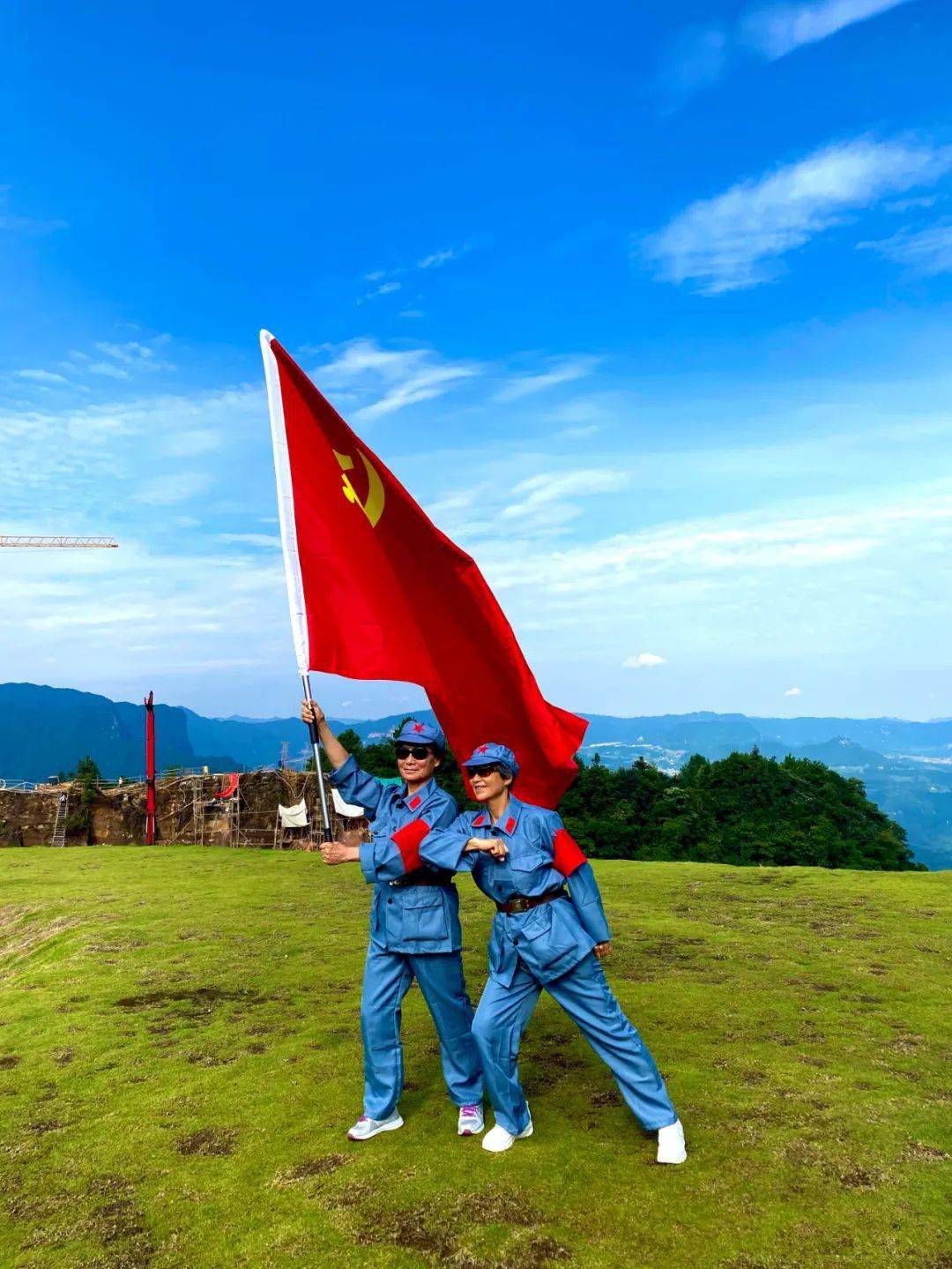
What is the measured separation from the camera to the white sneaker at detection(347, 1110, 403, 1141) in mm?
4672

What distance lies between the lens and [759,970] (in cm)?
802

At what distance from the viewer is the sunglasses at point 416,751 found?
203 inches

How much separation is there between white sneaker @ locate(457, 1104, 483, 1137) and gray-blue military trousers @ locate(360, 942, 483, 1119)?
1.6 inches

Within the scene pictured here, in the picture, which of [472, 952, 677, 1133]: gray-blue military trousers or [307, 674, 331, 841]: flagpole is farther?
[307, 674, 331, 841]: flagpole

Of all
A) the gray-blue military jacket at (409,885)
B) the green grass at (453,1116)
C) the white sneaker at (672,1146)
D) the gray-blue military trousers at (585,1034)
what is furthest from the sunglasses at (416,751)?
the white sneaker at (672,1146)

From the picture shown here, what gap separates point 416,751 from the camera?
5.16 meters

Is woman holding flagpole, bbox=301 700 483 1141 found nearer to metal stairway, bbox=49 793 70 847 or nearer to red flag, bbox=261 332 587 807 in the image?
A: red flag, bbox=261 332 587 807

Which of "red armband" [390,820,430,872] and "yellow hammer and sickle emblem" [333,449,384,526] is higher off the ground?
"yellow hammer and sickle emblem" [333,449,384,526]

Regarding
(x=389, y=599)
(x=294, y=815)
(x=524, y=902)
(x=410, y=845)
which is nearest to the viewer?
(x=524, y=902)

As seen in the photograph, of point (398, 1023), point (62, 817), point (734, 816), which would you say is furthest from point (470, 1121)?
point (62, 817)

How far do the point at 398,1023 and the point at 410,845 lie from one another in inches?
42.4

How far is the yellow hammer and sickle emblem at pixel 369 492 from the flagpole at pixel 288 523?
0.41 meters

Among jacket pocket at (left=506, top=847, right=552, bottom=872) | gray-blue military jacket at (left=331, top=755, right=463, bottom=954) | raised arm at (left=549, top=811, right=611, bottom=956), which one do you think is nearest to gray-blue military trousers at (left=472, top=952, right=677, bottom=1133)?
Result: raised arm at (left=549, top=811, right=611, bottom=956)

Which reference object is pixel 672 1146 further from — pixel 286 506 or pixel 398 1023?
pixel 286 506
